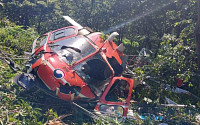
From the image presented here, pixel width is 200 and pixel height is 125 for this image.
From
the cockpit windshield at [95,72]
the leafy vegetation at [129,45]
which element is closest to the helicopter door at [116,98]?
the cockpit windshield at [95,72]

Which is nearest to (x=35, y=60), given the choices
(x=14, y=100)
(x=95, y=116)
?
(x=14, y=100)

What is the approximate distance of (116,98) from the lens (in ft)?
21.1

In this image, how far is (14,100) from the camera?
A: 4969 mm

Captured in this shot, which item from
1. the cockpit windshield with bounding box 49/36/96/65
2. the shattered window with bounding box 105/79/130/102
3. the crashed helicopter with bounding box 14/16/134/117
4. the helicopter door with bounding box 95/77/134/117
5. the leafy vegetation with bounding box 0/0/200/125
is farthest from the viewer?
the shattered window with bounding box 105/79/130/102

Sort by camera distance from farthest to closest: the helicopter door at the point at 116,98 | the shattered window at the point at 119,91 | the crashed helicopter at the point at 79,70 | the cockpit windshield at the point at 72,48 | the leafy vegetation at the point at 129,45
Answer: the shattered window at the point at 119,91
the cockpit windshield at the point at 72,48
the helicopter door at the point at 116,98
the crashed helicopter at the point at 79,70
the leafy vegetation at the point at 129,45

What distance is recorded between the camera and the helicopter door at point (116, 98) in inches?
217

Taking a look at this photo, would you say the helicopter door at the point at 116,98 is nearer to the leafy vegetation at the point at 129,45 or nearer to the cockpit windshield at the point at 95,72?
the cockpit windshield at the point at 95,72

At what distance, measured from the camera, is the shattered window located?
633 cm

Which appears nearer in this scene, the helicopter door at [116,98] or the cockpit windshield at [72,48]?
the helicopter door at [116,98]

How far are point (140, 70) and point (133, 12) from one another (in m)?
5.35

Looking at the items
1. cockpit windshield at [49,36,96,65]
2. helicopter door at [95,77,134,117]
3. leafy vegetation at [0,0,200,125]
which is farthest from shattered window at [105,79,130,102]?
cockpit windshield at [49,36,96,65]

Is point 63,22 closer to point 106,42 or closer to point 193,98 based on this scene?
point 106,42

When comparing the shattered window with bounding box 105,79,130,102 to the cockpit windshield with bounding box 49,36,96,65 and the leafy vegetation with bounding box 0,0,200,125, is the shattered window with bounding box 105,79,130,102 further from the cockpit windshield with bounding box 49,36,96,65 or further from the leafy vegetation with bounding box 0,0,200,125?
the cockpit windshield with bounding box 49,36,96,65

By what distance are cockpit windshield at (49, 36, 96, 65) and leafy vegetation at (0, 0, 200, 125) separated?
1.09 m
